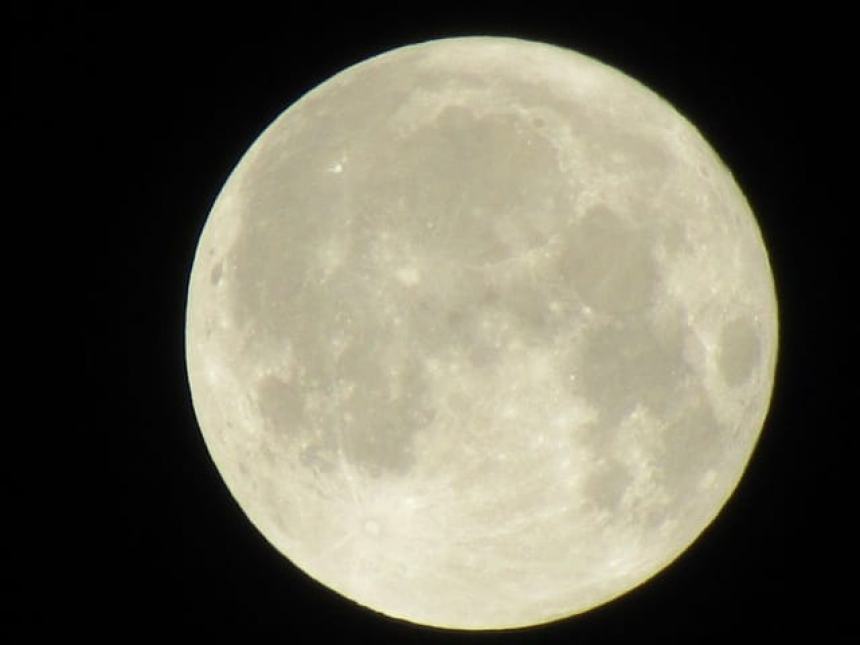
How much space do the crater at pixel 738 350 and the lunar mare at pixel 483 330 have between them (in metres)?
0.01

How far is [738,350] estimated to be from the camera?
6.04m

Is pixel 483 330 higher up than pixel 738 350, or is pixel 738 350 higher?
pixel 738 350

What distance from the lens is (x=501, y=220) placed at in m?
5.49

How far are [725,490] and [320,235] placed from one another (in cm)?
248

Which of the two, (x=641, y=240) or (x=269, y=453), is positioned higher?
(x=641, y=240)

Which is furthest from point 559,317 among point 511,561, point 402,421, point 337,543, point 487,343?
point 337,543

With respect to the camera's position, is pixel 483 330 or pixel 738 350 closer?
pixel 483 330

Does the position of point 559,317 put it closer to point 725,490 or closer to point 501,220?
point 501,220

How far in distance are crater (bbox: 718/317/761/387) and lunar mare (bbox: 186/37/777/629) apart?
0.01 m

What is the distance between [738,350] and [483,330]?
1.35 metres

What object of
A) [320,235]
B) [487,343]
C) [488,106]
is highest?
[488,106]

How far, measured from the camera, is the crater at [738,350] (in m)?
5.96

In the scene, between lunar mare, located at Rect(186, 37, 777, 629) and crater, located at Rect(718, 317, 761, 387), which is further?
crater, located at Rect(718, 317, 761, 387)

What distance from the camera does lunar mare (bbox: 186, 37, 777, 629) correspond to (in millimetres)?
5504
